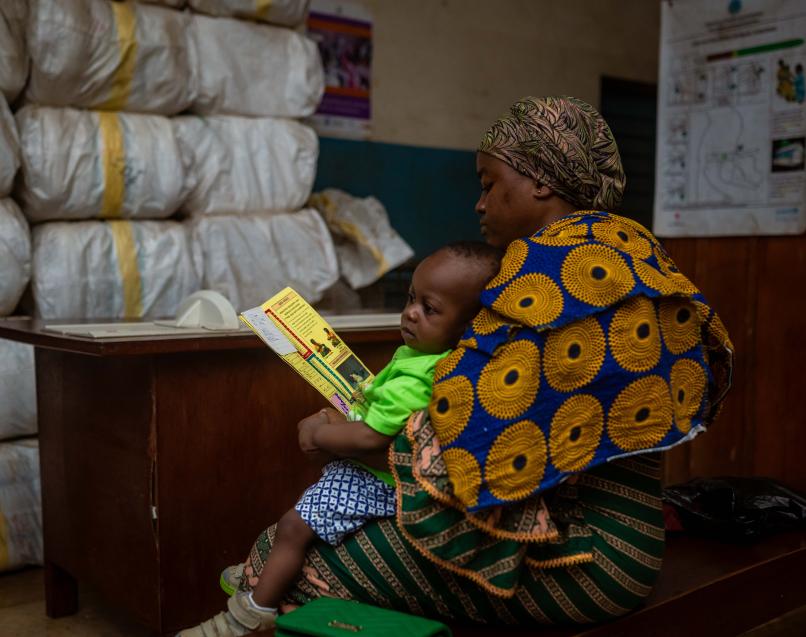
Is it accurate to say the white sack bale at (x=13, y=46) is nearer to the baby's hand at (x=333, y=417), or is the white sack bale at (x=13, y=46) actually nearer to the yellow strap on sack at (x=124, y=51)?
the yellow strap on sack at (x=124, y=51)

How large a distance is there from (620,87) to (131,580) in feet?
16.5

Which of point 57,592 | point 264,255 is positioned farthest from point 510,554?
point 264,255

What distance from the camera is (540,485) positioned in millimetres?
1463

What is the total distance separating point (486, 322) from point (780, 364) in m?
2.21

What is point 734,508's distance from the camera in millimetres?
2275

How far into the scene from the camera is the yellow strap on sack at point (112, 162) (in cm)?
331

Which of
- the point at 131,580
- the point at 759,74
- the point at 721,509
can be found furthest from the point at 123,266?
the point at 759,74

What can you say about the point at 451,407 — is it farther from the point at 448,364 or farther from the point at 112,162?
the point at 112,162

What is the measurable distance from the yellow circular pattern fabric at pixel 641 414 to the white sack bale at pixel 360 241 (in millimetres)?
2580

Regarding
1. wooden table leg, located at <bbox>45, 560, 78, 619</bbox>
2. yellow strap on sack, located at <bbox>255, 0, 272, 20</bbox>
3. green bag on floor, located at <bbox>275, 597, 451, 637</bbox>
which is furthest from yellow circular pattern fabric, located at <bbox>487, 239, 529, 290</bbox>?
yellow strap on sack, located at <bbox>255, 0, 272, 20</bbox>

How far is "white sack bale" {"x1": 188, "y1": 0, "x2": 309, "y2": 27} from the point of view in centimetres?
Answer: 363

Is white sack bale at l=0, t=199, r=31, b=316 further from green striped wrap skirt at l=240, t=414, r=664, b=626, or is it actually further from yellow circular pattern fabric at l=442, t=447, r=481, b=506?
yellow circular pattern fabric at l=442, t=447, r=481, b=506

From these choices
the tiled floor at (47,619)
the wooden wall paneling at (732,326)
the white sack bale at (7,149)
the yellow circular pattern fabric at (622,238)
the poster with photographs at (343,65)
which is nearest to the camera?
the yellow circular pattern fabric at (622,238)

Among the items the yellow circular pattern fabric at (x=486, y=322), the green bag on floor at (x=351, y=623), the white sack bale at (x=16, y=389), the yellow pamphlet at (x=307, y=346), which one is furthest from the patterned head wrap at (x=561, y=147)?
the white sack bale at (x=16, y=389)
